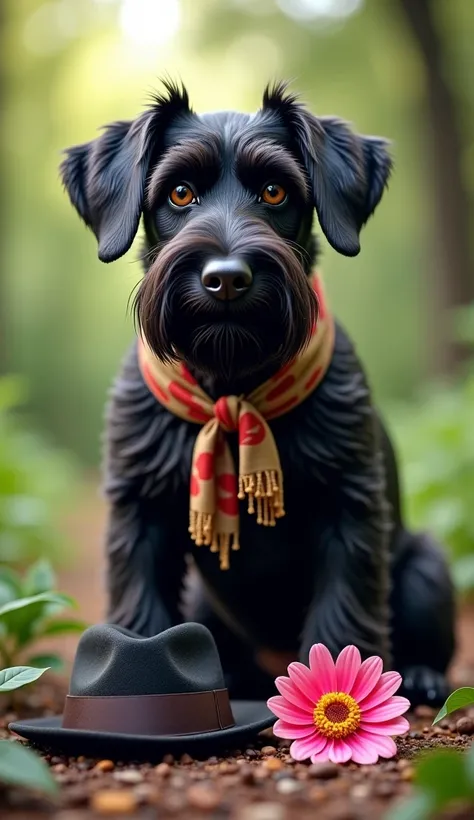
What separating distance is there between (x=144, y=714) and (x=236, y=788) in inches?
16.9

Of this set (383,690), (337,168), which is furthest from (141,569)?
(337,168)

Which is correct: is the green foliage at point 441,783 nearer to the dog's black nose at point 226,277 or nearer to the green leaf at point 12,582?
the dog's black nose at point 226,277

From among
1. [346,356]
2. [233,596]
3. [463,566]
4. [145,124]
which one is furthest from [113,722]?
[463,566]

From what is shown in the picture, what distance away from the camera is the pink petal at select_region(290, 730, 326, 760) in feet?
8.14

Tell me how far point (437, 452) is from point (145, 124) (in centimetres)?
430

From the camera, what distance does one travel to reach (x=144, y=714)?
8.36ft

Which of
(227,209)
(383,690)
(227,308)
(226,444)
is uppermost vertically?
(227,209)

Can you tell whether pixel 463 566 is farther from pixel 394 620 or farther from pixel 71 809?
pixel 71 809

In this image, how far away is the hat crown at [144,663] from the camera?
8.50 ft

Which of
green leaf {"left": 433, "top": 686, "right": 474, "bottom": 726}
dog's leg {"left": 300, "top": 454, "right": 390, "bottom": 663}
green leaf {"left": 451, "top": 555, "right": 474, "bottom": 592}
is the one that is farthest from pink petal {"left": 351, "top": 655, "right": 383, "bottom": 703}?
green leaf {"left": 451, "top": 555, "right": 474, "bottom": 592}

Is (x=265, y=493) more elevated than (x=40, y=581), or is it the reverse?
(x=265, y=493)

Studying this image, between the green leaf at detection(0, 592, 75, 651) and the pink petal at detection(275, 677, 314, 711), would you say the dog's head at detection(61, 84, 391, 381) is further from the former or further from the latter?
the green leaf at detection(0, 592, 75, 651)

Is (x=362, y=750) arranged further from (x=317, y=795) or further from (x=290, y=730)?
(x=317, y=795)

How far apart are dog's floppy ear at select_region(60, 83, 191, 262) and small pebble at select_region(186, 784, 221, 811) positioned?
1549 millimetres
